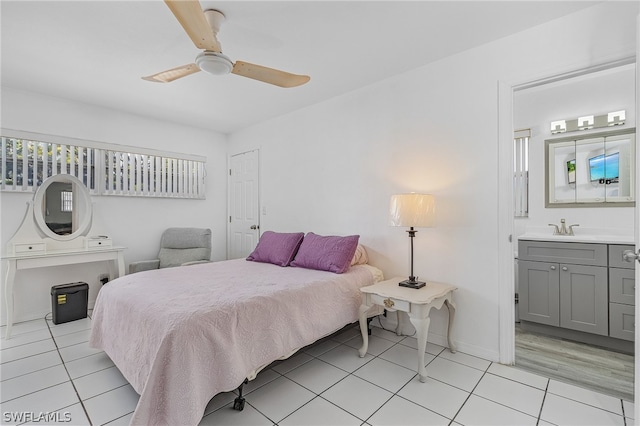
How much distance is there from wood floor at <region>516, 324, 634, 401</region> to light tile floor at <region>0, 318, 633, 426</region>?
5.8 inches

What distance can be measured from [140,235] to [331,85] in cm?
314

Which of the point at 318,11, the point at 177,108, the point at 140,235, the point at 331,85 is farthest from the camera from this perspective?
the point at 140,235

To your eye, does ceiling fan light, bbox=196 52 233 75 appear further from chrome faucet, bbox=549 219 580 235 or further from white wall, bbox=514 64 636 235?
chrome faucet, bbox=549 219 580 235

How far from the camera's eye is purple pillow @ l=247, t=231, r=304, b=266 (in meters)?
3.09

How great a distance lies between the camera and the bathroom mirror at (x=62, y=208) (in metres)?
3.22

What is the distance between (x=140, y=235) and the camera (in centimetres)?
404

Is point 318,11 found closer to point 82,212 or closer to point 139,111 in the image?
point 139,111

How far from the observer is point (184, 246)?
13.5 feet

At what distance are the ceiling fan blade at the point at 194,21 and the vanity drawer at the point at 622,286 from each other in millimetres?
3553

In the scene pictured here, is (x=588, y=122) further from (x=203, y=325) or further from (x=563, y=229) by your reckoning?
(x=203, y=325)

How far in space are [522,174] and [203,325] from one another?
384 cm

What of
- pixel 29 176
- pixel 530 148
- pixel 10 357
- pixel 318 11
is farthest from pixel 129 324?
pixel 530 148

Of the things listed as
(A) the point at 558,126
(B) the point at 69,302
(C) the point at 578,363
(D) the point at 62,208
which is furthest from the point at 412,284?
(D) the point at 62,208

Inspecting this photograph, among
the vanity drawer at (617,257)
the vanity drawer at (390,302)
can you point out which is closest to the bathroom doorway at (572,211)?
the vanity drawer at (617,257)
